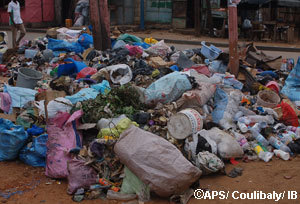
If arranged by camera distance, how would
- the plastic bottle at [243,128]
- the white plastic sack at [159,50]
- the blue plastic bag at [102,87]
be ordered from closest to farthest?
the plastic bottle at [243,128] → the blue plastic bag at [102,87] → the white plastic sack at [159,50]

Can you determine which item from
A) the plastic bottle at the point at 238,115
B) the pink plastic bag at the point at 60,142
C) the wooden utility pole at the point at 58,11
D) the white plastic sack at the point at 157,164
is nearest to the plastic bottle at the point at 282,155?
the plastic bottle at the point at 238,115

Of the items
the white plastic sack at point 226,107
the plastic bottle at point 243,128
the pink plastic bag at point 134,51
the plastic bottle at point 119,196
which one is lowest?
the plastic bottle at point 119,196

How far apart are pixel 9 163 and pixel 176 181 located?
2171 mm

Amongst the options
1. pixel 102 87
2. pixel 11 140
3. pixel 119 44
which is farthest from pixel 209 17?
pixel 11 140

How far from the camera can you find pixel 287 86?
6.16 metres

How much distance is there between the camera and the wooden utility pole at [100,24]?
337 inches

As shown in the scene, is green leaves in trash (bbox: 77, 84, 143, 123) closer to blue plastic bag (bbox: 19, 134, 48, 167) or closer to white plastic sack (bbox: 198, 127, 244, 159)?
blue plastic bag (bbox: 19, 134, 48, 167)

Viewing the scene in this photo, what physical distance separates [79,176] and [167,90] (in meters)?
2.01

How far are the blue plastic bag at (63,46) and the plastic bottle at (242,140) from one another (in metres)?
5.34

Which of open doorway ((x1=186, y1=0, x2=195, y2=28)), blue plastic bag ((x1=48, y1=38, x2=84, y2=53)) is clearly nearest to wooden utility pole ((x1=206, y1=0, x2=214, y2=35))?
open doorway ((x1=186, y1=0, x2=195, y2=28))

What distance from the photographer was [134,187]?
3477 millimetres

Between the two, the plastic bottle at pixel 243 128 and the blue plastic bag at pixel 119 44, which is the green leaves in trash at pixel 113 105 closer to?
the plastic bottle at pixel 243 128

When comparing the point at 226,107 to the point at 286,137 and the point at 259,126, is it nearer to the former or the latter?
the point at 259,126

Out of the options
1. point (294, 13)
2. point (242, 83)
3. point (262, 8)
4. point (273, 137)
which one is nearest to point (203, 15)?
point (262, 8)
